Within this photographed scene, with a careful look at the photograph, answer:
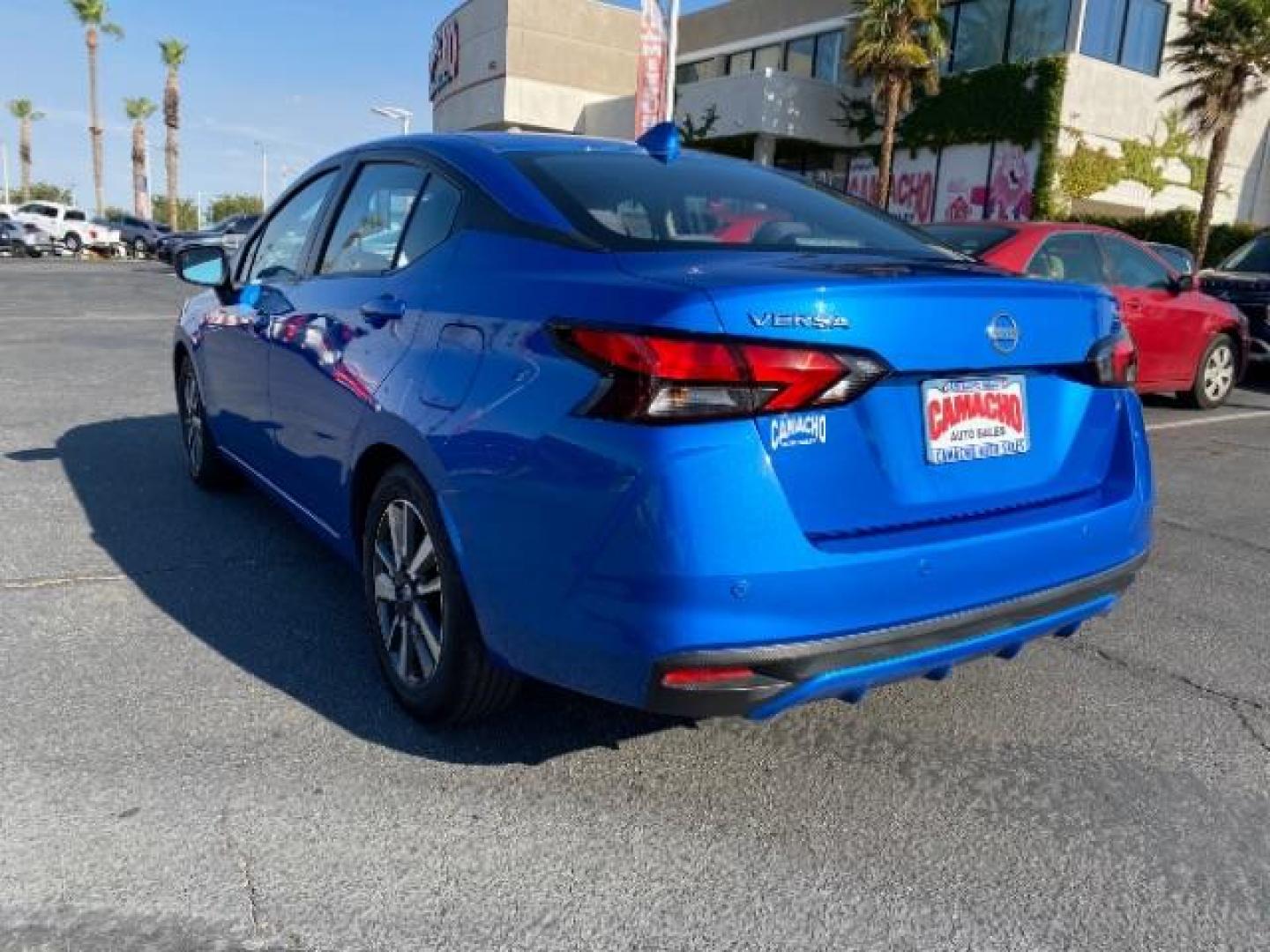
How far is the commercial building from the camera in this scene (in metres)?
24.9

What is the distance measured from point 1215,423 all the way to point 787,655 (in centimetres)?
770

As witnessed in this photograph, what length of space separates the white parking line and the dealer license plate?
6.16 meters

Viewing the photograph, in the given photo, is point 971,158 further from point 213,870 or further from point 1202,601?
point 213,870

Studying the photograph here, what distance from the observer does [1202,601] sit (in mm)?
4027

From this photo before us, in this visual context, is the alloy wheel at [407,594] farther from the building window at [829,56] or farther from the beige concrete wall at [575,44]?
the beige concrete wall at [575,44]

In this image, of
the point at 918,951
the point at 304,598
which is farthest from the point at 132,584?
the point at 918,951

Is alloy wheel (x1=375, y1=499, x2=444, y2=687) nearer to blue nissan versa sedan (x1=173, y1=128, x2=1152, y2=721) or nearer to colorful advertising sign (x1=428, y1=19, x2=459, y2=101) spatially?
blue nissan versa sedan (x1=173, y1=128, x2=1152, y2=721)

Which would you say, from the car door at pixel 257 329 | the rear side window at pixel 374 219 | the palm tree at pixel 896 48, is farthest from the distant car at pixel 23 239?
the rear side window at pixel 374 219

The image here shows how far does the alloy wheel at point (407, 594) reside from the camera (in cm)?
270

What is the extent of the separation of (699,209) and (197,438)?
10.7 ft

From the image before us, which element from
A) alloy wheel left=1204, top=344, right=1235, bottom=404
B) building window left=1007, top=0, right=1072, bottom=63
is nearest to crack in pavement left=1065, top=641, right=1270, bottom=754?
alloy wheel left=1204, top=344, right=1235, bottom=404

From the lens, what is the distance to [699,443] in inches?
77.9

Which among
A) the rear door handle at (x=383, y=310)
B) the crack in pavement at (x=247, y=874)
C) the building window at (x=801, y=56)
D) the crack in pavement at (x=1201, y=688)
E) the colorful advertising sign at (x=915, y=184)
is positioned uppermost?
the building window at (x=801, y=56)

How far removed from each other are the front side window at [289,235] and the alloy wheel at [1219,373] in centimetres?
779
